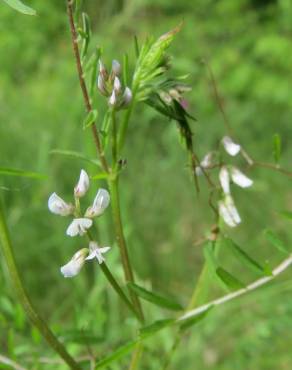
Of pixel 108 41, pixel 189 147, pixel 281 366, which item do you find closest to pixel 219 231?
pixel 189 147

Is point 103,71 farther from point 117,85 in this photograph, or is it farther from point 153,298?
point 153,298

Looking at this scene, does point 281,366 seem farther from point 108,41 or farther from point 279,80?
point 279,80

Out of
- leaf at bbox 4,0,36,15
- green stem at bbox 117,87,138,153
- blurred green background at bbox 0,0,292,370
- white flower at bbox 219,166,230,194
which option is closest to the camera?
leaf at bbox 4,0,36,15

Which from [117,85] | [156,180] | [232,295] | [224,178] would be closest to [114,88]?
[117,85]

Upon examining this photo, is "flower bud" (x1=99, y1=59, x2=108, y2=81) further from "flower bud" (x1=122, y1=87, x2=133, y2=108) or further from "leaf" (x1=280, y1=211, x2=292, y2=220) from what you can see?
"leaf" (x1=280, y1=211, x2=292, y2=220)

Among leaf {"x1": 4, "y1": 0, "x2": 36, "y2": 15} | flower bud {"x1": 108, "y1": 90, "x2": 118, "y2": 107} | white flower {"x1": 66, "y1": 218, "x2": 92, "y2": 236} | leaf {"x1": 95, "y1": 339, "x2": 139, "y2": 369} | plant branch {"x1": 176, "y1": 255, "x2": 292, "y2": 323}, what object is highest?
leaf {"x1": 4, "y1": 0, "x2": 36, "y2": 15}

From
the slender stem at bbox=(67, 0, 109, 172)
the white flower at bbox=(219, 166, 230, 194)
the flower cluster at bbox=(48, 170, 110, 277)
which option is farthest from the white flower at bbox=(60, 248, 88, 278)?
the white flower at bbox=(219, 166, 230, 194)
